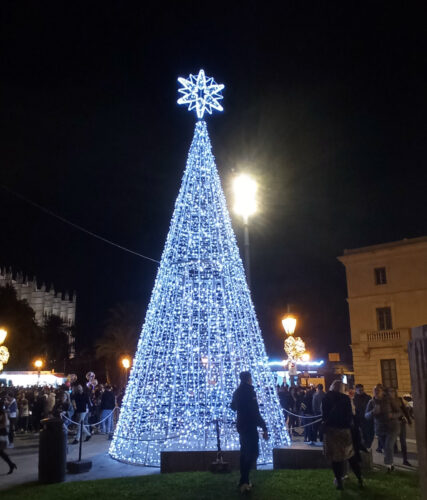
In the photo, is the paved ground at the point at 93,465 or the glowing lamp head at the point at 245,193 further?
the glowing lamp head at the point at 245,193

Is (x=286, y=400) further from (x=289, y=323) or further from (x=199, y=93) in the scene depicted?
(x=199, y=93)

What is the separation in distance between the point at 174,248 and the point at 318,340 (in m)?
36.4

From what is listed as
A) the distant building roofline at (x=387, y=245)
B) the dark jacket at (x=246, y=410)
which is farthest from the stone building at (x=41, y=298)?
the dark jacket at (x=246, y=410)

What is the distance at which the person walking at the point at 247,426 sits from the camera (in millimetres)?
7074

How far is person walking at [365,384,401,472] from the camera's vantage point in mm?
9084

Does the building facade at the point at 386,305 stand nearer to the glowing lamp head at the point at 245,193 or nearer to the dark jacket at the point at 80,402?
the dark jacket at the point at 80,402

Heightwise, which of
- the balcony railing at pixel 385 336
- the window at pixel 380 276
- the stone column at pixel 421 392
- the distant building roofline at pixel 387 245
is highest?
the distant building roofline at pixel 387 245

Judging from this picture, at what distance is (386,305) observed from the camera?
3278cm

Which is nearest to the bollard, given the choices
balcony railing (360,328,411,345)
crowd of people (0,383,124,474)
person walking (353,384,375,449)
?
crowd of people (0,383,124,474)

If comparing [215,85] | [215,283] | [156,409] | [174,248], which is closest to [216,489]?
[156,409]

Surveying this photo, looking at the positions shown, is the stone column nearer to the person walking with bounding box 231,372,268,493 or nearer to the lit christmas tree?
the person walking with bounding box 231,372,268,493

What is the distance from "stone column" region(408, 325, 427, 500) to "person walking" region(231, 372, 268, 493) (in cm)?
441

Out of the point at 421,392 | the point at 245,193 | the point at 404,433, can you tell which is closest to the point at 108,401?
the point at 245,193

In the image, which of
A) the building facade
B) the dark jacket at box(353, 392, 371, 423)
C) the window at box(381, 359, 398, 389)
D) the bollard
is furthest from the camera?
the building facade
